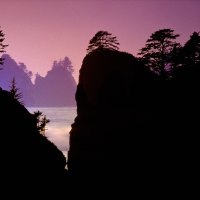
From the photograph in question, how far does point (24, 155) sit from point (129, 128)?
41.2 feet

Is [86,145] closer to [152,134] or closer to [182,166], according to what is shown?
[152,134]

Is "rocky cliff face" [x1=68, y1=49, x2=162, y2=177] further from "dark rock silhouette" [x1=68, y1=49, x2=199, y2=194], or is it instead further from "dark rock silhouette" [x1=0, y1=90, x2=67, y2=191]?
"dark rock silhouette" [x1=0, y1=90, x2=67, y2=191]

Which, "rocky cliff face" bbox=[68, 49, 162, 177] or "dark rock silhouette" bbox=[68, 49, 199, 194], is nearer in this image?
"dark rock silhouette" bbox=[68, 49, 199, 194]

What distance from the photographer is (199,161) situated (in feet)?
59.3

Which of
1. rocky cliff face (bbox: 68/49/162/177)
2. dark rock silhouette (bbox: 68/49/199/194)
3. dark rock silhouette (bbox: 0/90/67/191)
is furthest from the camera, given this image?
rocky cliff face (bbox: 68/49/162/177)

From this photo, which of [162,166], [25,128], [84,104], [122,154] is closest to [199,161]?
[162,166]

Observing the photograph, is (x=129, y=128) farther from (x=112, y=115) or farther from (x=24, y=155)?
(x=24, y=155)

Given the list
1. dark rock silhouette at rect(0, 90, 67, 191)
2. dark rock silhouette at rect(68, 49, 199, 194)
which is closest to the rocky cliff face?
dark rock silhouette at rect(68, 49, 199, 194)

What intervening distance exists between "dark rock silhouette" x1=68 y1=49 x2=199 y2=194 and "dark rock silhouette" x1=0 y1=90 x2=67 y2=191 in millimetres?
8035

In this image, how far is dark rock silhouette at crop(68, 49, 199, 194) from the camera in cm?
1956

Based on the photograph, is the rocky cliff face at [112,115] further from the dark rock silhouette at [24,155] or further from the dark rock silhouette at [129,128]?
the dark rock silhouette at [24,155]

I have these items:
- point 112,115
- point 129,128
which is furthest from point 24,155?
point 112,115

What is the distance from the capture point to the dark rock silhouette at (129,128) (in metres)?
19.6

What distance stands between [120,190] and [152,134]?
4.89m
